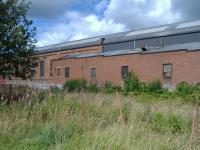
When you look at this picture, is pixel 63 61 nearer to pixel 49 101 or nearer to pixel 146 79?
pixel 146 79

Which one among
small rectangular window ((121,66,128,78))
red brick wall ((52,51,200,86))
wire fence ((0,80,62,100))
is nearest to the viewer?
wire fence ((0,80,62,100))

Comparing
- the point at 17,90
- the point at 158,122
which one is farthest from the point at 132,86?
the point at 158,122

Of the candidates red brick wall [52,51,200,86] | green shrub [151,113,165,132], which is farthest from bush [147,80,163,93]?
green shrub [151,113,165,132]

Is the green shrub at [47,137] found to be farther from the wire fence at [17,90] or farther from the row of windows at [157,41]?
the row of windows at [157,41]

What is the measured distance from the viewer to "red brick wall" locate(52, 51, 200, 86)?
43.7 metres

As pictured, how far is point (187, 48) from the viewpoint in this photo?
45.6m

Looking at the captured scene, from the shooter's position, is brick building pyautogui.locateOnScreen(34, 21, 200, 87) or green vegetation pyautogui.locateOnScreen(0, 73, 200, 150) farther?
brick building pyautogui.locateOnScreen(34, 21, 200, 87)

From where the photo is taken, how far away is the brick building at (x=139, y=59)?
45.0m

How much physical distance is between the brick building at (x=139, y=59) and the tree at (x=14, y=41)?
90.6 feet

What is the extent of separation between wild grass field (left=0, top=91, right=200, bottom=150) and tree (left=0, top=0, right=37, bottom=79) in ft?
16.3

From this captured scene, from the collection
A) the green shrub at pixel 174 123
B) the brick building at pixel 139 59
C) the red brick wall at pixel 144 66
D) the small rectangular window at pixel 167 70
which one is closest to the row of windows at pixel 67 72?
the brick building at pixel 139 59

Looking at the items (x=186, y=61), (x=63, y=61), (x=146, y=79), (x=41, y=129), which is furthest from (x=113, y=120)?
(x=63, y=61)

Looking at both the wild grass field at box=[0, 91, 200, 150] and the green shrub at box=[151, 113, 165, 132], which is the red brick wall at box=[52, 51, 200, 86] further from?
the green shrub at box=[151, 113, 165, 132]

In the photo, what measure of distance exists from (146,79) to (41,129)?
38.8 meters
